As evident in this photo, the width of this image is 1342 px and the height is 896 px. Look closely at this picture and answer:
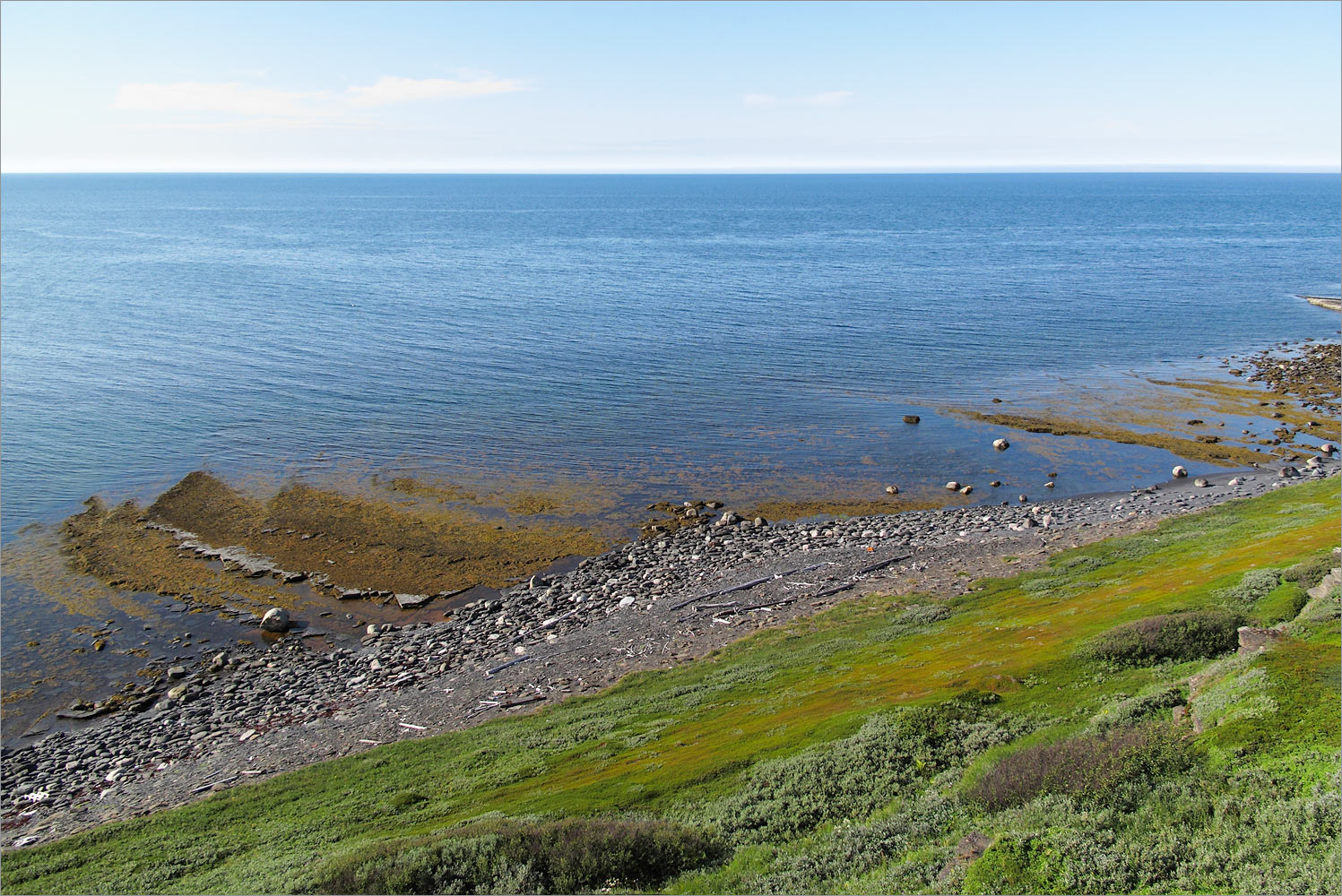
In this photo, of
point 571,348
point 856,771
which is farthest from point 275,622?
point 571,348

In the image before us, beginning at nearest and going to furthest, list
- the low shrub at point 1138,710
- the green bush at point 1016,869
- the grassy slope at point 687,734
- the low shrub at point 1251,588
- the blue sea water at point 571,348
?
the green bush at point 1016,869 < the low shrub at point 1138,710 < the grassy slope at point 687,734 < the low shrub at point 1251,588 < the blue sea water at point 571,348

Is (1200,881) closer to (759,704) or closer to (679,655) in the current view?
(759,704)

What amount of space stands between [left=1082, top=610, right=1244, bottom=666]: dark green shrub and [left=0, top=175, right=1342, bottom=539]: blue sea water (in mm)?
25551

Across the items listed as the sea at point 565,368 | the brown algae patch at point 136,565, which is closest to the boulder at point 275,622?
the sea at point 565,368

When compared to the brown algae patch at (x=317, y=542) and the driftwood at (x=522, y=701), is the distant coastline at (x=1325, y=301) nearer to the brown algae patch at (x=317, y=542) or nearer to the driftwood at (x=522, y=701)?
the brown algae patch at (x=317, y=542)

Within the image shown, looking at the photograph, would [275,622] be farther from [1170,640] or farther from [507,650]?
[1170,640]

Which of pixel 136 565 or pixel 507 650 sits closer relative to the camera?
pixel 507 650

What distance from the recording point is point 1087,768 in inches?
532

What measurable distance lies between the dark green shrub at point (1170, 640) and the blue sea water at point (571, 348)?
25.6 m

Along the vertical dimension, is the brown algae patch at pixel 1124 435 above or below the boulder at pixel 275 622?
above

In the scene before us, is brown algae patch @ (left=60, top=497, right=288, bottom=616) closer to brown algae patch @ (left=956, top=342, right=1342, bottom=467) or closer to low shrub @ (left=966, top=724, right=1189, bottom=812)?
low shrub @ (left=966, top=724, right=1189, bottom=812)

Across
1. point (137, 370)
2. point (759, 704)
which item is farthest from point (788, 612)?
point (137, 370)

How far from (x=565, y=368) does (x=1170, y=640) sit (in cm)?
5297

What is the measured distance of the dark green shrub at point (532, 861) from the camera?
12.9 metres
